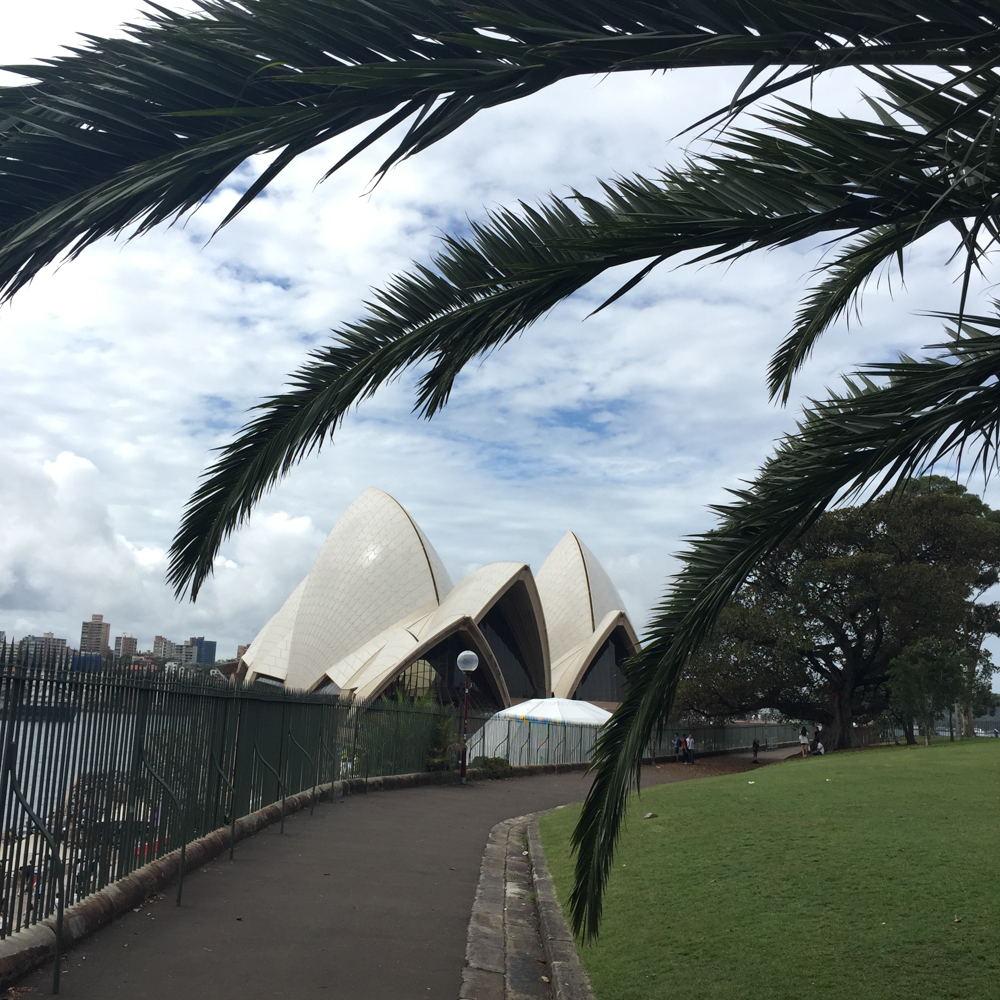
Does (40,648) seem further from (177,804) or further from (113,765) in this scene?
(177,804)

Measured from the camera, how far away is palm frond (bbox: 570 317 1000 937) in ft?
12.4

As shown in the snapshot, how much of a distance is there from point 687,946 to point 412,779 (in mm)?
12320

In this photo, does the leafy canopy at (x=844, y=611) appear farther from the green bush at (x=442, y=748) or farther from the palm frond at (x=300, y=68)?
the palm frond at (x=300, y=68)

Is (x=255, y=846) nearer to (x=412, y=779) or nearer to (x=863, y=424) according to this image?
(x=863, y=424)

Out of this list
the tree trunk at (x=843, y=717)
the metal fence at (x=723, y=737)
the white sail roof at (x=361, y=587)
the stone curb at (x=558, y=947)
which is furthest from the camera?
the white sail roof at (x=361, y=587)

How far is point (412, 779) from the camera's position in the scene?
688 inches

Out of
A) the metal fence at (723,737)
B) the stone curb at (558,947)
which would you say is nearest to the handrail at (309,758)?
the stone curb at (558,947)

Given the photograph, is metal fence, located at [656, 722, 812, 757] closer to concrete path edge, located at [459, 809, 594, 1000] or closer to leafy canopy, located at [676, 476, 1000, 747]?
leafy canopy, located at [676, 476, 1000, 747]

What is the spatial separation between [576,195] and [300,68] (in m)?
1.37

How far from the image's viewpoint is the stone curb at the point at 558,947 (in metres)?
4.88

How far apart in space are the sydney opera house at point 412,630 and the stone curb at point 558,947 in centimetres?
3157

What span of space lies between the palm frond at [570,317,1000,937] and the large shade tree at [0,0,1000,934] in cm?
1

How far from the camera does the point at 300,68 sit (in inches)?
115

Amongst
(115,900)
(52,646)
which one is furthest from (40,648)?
(115,900)
